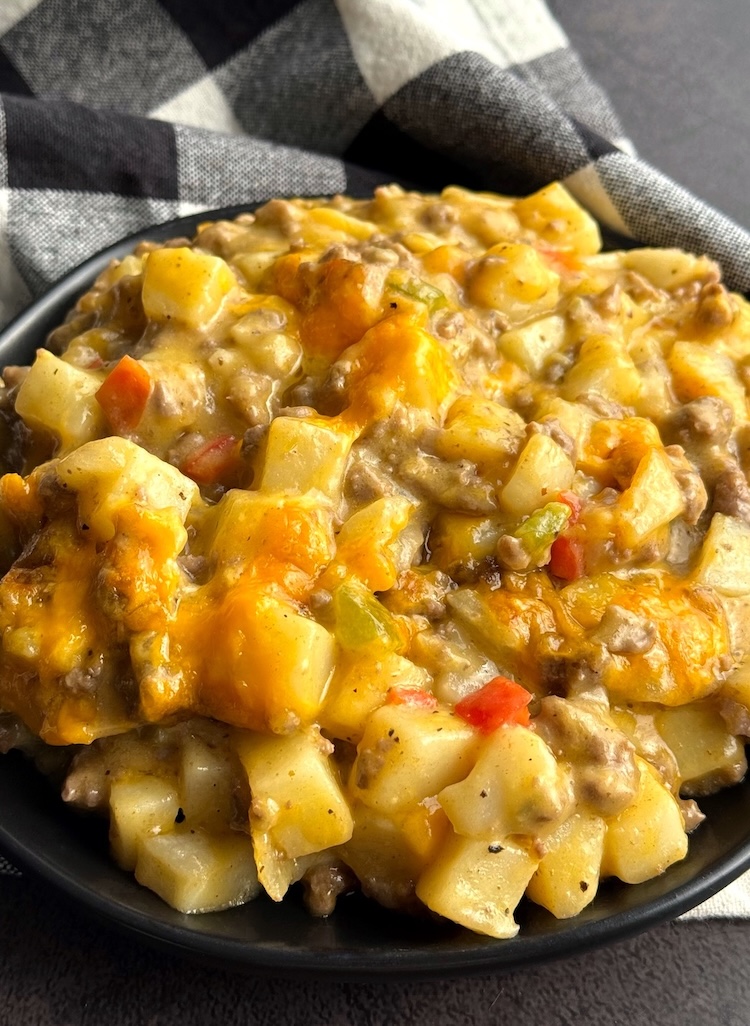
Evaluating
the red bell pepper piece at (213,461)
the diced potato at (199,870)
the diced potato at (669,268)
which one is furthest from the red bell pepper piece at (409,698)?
the diced potato at (669,268)

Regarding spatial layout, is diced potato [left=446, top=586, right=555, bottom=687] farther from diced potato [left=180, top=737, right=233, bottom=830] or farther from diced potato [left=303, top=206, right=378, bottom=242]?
diced potato [left=303, top=206, right=378, bottom=242]

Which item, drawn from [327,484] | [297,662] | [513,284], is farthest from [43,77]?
[297,662]

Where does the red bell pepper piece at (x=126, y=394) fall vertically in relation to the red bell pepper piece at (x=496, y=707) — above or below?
above

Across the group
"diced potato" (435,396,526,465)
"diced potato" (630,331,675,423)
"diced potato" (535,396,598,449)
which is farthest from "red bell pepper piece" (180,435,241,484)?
"diced potato" (630,331,675,423)

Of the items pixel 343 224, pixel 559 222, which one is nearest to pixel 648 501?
pixel 559 222

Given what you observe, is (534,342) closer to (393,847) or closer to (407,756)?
(407,756)

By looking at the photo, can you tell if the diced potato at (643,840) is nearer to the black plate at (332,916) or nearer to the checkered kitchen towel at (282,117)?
the black plate at (332,916)
